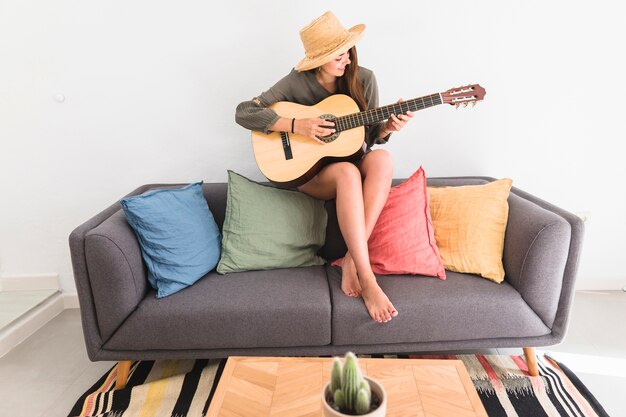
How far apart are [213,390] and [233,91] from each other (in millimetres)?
1366

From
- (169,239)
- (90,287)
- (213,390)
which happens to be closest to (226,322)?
(213,390)

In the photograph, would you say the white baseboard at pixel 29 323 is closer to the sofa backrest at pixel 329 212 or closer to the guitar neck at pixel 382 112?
the sofa backrest at pixel 329 212

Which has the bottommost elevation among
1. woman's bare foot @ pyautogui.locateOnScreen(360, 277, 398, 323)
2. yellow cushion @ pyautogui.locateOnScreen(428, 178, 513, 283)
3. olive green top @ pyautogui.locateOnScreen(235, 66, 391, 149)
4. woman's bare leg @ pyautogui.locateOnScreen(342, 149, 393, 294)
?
woman's bare foot @ pyautogui.locateOnScreen(360, 277, 398, 323)

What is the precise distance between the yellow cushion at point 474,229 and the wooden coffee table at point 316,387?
0.62 metres

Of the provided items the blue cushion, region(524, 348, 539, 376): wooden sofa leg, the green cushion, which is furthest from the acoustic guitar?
region(524, 348, 539, 376): wooden sofa leg

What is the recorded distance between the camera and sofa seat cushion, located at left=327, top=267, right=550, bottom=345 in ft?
5.07

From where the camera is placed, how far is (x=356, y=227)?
5.35ft

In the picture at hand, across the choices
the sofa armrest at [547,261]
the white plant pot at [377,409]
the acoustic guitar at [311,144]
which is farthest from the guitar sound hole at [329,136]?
the white plant pot at [377,409]

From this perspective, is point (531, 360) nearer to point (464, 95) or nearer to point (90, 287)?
point (464, 95)

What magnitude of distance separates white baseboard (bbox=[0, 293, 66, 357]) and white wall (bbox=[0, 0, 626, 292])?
0.42 feet

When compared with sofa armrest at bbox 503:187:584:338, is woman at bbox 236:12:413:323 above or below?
above

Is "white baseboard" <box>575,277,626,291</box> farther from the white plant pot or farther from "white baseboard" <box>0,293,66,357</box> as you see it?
"white baseboard" <box>0,293,66,357</box>

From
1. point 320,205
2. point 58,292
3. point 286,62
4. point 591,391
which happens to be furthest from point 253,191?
point 591,391

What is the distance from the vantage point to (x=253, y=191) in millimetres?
1850
